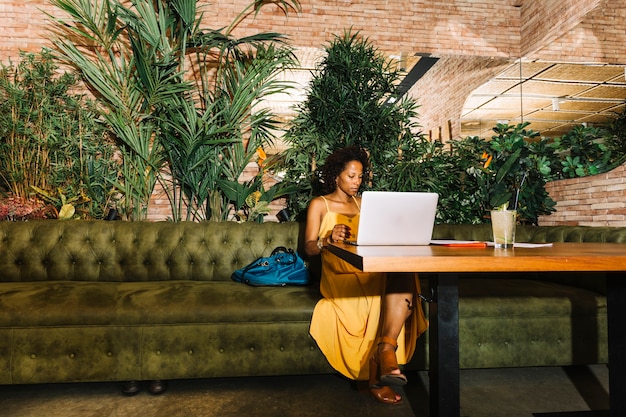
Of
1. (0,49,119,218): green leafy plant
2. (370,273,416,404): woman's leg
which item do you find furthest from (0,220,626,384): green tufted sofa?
(0,49,119,218): green leafy plant

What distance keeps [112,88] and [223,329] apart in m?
2.50

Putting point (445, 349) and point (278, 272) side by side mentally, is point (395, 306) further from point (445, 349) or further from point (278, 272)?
point (278, 272)

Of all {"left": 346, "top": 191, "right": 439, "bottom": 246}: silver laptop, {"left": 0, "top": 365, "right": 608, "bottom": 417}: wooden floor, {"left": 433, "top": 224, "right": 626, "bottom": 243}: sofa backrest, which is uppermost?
{"left": 346, "top": 191, "right": 439, "bottom": 246}: silver laptop

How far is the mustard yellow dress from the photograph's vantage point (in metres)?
1.82

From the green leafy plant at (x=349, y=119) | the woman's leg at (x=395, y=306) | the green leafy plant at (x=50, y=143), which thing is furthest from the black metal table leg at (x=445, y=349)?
the green leafy plant at (x=50, y=143)

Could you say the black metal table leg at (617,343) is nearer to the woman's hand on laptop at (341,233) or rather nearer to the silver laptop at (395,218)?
the silver laptop at (395,218)

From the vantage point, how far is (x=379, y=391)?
1.76 m

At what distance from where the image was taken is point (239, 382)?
2039 mm

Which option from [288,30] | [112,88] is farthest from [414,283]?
[288,30]

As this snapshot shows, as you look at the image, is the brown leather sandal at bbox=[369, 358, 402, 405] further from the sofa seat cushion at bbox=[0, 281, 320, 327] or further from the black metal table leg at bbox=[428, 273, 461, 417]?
the black metal table leg at bbox=[428, 273, 461, 417]

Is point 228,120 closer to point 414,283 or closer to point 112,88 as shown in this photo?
point 112,88

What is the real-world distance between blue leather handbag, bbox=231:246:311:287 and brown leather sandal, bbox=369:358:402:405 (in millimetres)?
714

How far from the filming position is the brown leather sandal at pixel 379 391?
1.73 meters

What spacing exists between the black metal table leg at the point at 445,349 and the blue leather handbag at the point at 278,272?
1.20 meters
